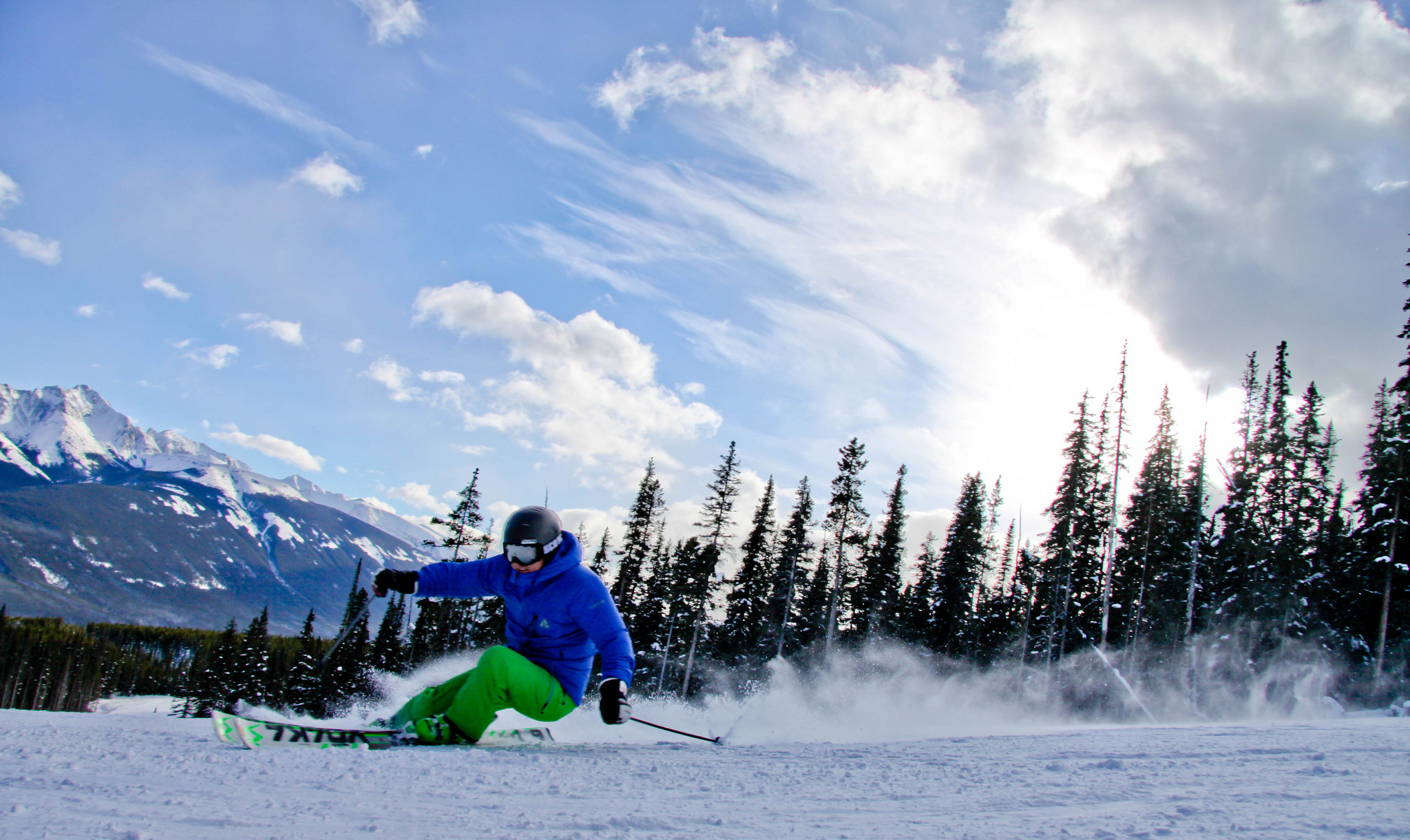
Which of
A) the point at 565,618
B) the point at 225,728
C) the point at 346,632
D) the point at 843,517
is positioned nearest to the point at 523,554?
the point at 565,618

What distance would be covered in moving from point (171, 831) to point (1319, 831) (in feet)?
16.4

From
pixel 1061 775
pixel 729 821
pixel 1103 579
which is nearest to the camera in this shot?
pixel 729 821

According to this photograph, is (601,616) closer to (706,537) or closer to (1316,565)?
(706,537)

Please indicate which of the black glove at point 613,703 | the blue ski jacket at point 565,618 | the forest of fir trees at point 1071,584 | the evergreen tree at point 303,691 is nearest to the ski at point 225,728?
the blue ski jacket at point 565,618

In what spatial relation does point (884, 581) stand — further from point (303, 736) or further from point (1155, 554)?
point (303, 736)

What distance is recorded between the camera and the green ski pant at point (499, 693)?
555 cm

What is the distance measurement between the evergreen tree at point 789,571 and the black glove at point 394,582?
32.0 metres

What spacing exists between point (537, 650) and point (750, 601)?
35160 millimetres

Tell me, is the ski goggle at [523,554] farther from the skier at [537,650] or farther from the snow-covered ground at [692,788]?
the snow-covered ground at [692,788]

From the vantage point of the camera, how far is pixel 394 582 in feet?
20.9

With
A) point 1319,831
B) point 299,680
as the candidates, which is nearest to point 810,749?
point 1319,831

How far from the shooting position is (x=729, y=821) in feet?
11.0

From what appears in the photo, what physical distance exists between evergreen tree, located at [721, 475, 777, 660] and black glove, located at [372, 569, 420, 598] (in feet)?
109

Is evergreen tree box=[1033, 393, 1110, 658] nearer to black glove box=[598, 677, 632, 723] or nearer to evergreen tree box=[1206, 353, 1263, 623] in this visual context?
evergreen tree box=[1206, 353, 1263, 623]
